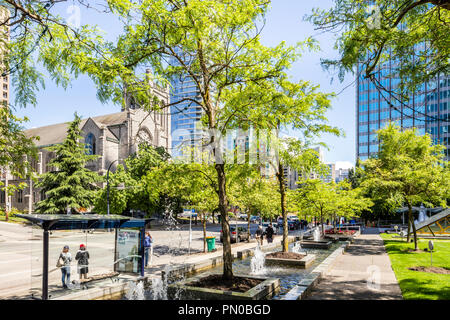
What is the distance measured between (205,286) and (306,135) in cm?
886

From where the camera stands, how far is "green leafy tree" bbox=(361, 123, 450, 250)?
63.1ft

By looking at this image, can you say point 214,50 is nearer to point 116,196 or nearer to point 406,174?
point 406,174

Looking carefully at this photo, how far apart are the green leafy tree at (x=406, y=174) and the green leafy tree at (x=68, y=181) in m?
36.3

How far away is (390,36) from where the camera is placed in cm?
637

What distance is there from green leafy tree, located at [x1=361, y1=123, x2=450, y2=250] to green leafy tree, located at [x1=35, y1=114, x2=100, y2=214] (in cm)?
3629

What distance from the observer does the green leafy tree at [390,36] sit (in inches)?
246

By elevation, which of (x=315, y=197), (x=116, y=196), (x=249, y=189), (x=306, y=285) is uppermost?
(x=249, y=189)

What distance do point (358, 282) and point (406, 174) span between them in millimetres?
10348

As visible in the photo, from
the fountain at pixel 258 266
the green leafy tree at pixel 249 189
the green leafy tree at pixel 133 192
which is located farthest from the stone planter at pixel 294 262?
the green leafy tree at pixel 133 192

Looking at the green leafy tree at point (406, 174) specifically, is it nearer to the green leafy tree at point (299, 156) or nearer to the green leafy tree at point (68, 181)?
the green leafy tree at point (299, 156)

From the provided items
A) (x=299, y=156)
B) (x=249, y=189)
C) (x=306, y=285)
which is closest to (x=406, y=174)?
(x=299, y=156)
